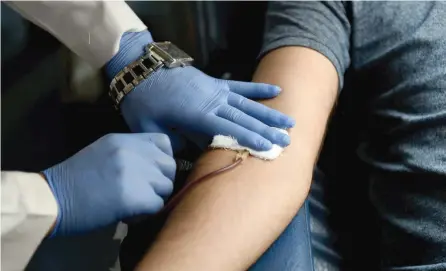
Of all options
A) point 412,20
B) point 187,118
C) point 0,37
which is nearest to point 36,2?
point 187,118

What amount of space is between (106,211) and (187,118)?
0.21 m

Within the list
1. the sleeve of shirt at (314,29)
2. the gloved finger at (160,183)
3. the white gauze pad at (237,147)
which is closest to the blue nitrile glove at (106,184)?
the gloved finger at (160,183)

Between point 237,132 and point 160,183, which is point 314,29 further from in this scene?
point 160,183

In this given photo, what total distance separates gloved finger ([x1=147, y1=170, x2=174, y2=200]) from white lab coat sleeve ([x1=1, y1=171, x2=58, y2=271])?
16 centimetres

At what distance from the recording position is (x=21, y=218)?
2.61ft

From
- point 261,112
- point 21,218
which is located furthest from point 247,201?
point 21,218

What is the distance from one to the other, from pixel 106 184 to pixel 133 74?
239 millimetres

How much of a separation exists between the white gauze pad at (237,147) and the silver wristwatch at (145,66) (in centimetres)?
18

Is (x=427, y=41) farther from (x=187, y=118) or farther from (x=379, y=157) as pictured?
(x=187, y=118)

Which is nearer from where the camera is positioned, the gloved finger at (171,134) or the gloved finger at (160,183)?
the gloved finger at (160,183)

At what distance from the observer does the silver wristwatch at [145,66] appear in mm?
1028

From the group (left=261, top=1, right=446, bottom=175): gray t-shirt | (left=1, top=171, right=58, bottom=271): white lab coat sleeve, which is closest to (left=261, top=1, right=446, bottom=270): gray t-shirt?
(left=261, top=1, right=446, bottom=175): gray t-shirt

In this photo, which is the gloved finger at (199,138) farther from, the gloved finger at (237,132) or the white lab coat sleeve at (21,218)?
the white lab coat sleeve at (21,218)

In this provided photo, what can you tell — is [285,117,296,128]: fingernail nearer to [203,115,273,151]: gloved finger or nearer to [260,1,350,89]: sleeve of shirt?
[203,115,273,151]: gloved finger
